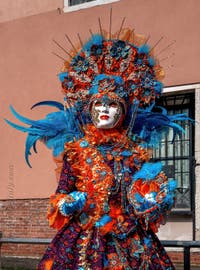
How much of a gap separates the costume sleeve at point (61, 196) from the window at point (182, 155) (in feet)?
14.8

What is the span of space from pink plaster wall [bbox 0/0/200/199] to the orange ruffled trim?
15.4ft

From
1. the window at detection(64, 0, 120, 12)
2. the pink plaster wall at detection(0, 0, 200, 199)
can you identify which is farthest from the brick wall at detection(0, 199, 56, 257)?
the window at detection(64, 0, 120, 12)

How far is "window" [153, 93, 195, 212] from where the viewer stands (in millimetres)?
8039

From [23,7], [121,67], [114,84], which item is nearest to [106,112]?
[114,84]

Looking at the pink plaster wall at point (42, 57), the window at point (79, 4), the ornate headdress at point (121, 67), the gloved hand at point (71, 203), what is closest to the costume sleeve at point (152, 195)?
the gloved hand at point (71, 203)

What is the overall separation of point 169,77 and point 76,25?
74.6 inches

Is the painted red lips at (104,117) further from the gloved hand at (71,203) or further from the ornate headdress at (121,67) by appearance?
the gloved hand at (71,203)

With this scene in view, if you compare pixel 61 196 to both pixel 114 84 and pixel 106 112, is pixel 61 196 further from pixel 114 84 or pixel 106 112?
pixel 114 84

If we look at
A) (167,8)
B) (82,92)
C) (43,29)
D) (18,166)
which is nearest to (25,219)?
Answer: (18,166)

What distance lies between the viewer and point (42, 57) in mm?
9086

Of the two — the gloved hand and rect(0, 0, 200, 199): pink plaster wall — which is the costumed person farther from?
rect(0, 0, 200, 199): pink plaster wall

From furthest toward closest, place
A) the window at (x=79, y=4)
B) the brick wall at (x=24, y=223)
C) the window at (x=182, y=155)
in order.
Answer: the brick wall at (x=24, y=223), the window at (x=79, y=4), the window at (x=182, y=155)

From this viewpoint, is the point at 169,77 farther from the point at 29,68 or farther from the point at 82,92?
the point at 82,92

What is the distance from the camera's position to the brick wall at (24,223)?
8.81 meters
